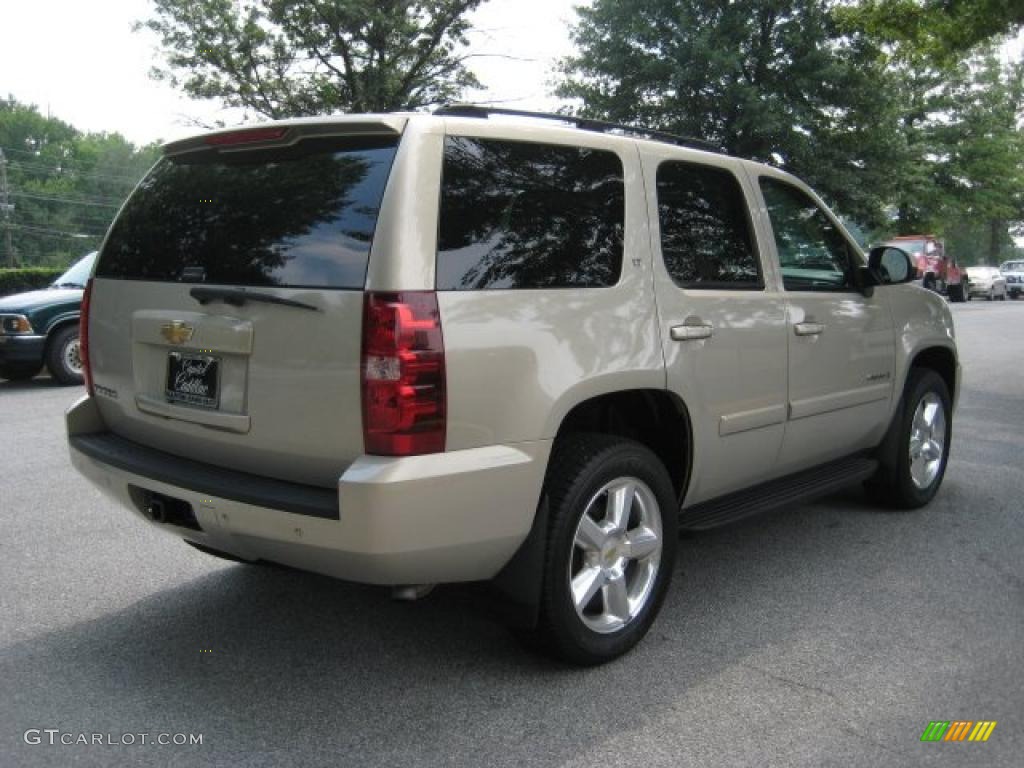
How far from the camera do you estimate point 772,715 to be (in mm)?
2828

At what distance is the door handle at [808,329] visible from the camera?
13.2 ft

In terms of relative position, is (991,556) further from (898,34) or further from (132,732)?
(898,34)

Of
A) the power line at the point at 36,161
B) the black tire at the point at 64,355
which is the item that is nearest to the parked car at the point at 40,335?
the black tire at the point at 64,355

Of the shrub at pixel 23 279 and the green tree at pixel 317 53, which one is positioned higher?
the green tree at pixel 317 53

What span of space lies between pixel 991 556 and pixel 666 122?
2528 cm

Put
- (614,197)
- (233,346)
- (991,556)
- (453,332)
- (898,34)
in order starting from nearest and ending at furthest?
(453,332), (233,346), (614,197), (991,556), (898,34)

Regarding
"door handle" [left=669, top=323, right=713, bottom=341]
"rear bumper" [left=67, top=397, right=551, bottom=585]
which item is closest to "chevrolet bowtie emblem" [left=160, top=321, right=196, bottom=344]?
"rear bumper" [left=67, top=397, right=551, bottom=585]

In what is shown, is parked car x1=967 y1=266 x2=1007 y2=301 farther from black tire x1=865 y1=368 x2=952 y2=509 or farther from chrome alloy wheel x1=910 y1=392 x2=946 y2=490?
black tire x1=865 y1=368 x2=952 y2=509

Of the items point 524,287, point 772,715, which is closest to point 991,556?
point 772,715

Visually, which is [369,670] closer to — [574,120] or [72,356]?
[574,120]

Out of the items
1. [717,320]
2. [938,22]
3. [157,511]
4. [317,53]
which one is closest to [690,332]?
[717,320]

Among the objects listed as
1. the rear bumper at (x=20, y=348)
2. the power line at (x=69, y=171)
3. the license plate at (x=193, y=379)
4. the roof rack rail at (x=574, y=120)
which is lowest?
the rear bumper at (x=20, y=348)

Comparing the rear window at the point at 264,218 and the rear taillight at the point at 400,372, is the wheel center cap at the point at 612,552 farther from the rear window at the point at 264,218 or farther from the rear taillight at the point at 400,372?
the rear window at the point at 264,218

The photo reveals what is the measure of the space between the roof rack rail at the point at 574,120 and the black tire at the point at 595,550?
1144mm
